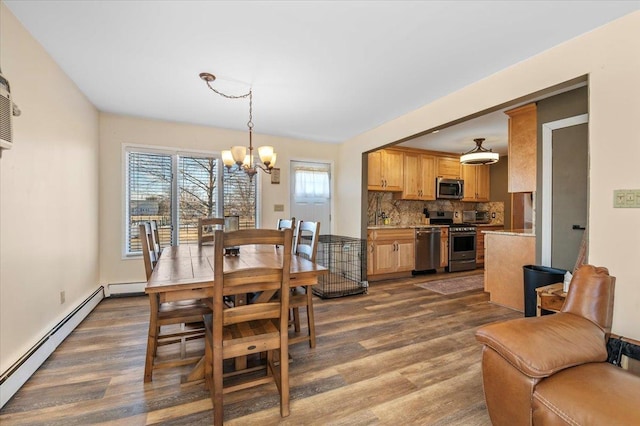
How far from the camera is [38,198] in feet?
7.24

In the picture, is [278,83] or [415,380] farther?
[278,83]

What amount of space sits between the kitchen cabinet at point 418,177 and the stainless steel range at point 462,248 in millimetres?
838

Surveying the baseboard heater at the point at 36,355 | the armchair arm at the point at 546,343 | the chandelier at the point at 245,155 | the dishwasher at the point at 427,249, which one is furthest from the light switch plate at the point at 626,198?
the baseboard heater at the point at 36,355

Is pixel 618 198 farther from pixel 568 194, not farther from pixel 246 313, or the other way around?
pixel 246 313

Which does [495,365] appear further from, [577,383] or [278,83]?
[278,83]

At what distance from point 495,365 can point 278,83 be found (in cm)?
276

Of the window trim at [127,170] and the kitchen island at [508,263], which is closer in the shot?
the kitchen island at [508,263]

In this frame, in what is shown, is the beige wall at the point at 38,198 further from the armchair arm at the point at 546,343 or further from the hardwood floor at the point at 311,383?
the armchair arm at the point at 546,343

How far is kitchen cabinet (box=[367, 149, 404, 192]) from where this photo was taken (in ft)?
17.1

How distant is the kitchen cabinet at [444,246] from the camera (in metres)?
5.41

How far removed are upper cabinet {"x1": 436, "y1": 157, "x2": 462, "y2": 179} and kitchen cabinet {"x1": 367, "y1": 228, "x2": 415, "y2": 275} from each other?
1664mm

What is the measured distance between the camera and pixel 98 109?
3.56 metres

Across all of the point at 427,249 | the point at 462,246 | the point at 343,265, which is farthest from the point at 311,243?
the point at 462,246

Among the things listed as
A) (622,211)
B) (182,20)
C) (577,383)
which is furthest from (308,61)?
(577,383)
